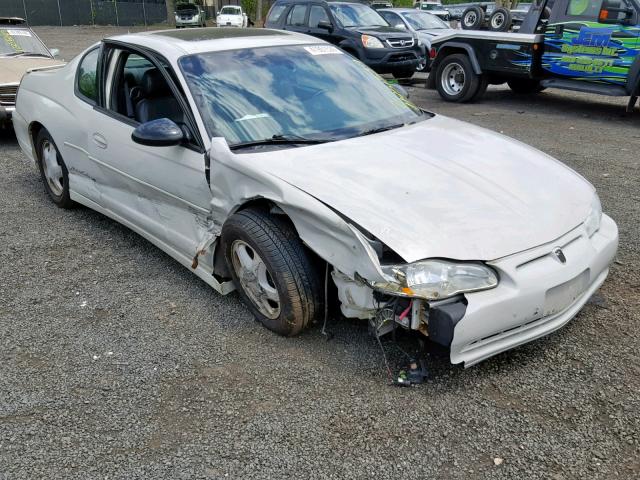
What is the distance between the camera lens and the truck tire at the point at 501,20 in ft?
34.0

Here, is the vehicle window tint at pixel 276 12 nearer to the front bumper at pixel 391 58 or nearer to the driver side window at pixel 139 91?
the front bumper at pixel 391 58

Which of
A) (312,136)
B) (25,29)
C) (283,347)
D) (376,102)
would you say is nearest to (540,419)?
(283,347)

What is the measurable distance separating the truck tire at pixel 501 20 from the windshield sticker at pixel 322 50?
723 cm

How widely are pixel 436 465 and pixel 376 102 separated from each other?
2.45 metres

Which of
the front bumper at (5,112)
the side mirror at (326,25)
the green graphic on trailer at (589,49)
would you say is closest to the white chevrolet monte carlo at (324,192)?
the front bumper at (5,112)

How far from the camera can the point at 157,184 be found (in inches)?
146

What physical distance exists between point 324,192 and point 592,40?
765 cm

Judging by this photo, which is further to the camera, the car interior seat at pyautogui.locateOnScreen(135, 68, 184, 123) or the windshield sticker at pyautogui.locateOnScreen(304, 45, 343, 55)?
the windshield sticker at pyautogui.locateOnScreen(304, 45, 343, 55)

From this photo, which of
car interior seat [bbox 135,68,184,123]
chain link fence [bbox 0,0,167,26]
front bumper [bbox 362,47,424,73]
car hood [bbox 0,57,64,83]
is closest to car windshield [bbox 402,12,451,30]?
front bumper [bbox 362,47,424,73]

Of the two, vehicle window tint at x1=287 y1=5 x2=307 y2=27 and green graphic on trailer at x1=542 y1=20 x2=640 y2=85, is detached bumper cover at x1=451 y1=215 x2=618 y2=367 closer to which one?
green graphic on trailer at x1=542 y1=20 x2=640 y2=85

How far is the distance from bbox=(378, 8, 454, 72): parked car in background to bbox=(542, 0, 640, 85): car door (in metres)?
4.56

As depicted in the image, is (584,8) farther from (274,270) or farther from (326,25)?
(274,270)

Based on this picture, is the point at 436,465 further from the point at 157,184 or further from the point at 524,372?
the point at 157,184

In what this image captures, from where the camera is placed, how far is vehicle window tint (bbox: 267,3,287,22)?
13.4 meters
